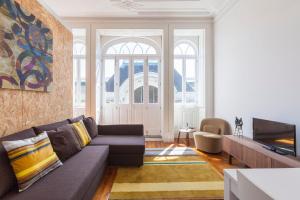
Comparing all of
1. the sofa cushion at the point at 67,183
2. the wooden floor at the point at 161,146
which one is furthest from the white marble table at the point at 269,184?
the wooden floor at the point at 161,146

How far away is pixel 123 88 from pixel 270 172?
465cm

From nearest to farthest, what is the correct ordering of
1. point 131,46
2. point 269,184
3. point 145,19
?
point 269,184, point 145,19, point 131,46

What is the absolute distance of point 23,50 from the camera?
204 centimetres

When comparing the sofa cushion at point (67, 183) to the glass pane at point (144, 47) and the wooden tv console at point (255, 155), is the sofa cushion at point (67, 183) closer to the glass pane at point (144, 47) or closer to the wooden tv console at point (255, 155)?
the wooden tv console at point (255, 155)

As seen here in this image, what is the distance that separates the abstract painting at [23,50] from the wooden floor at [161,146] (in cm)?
156

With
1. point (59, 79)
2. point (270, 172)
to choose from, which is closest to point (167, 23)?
point (59, 79)

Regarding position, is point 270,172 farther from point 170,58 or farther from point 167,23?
point 167,23

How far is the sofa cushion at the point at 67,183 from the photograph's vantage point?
53.4 inches

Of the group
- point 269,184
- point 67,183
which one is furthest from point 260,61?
point 67,183

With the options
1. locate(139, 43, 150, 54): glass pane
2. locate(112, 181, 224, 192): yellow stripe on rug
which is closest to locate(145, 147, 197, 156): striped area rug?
locate(112, 181, 224, 192): yellow stripe on rug

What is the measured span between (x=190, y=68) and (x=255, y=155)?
3408 millimetres

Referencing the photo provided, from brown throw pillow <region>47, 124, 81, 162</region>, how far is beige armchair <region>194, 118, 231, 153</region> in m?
2.51

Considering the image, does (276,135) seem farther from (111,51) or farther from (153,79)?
(111,51)

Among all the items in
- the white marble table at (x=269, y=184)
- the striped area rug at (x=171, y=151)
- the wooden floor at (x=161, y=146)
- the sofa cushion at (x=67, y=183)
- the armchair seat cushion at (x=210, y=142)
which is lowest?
the wooden floor at (x=161, y=146)
